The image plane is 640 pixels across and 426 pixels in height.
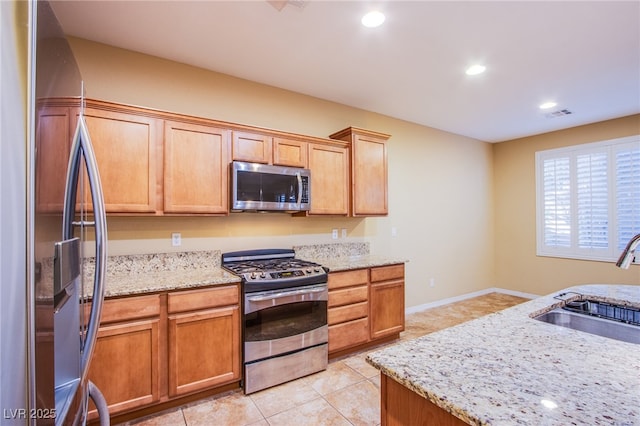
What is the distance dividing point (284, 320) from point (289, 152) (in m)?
1.56

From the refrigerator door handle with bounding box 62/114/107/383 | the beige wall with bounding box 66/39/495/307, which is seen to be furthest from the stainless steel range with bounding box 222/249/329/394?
the refrigerator door handle with bounding box 62/114/107/383

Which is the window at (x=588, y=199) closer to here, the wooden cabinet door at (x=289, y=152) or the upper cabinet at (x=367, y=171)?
the upper cabinet at (x=367, y=171)

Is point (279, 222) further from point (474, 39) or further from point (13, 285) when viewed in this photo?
point (13, 285)

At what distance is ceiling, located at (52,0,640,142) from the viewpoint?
2094 millimetres

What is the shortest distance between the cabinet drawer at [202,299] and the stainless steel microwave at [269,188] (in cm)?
71

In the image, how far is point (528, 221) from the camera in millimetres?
5277

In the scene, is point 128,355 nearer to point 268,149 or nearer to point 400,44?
point 268,149

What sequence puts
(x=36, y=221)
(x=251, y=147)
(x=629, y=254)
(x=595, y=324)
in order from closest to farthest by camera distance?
(x=36, y=221) → (x=629, y=254) → (x=595, y=324) → (x=251, y=147)

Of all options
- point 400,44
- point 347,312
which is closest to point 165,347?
point 347,312

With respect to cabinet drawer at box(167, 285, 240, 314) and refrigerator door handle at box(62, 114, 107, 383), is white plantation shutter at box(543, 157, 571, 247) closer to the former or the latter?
cabinet drawer at box(167, 285, 240, 314)

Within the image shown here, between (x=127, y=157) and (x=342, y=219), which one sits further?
(x=342, y=219)

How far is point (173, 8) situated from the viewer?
81.8 inches

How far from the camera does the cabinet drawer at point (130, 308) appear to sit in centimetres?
196

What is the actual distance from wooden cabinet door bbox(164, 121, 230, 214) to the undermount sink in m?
2.37
